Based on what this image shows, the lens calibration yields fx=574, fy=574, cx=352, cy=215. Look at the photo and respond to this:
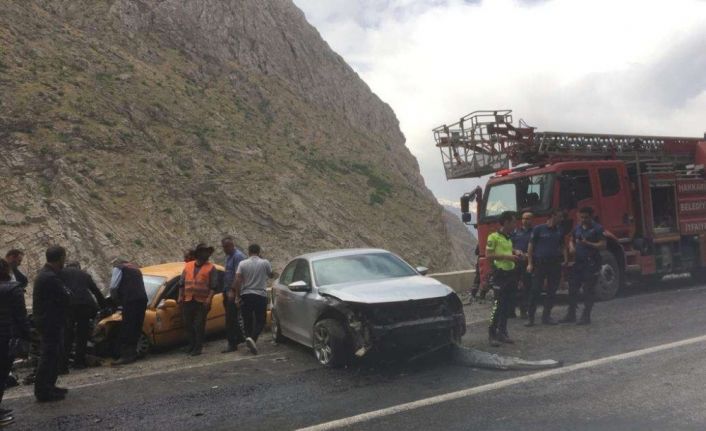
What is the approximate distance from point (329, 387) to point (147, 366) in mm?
3299

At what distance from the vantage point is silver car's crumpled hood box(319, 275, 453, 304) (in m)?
6.41

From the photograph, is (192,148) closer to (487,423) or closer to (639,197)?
(639,197)

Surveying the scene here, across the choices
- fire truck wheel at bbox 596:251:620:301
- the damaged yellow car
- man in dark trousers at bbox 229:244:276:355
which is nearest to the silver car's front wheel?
man in dark trousers at bbox 229:244:276:355

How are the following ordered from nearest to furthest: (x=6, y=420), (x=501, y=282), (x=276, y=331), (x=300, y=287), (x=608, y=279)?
(x=6, y=420) → (x=300, y=287) → (x=501, y=282) → (x=276, y=331) → (x=608, y=279)

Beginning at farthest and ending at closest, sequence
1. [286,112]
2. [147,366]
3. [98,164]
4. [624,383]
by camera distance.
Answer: [286,112] < [98,164] < [147,366] < [624,383]

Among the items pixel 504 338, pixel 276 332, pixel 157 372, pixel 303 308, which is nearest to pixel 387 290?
pixel 303 308

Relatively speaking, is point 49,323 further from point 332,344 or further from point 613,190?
point 613,190

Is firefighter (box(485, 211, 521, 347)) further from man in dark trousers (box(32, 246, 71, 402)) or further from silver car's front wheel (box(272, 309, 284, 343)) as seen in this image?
man in dark trousers (box(32, 246, 71, 402))

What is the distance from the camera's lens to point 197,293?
27.1ft

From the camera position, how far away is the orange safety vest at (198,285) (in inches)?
326

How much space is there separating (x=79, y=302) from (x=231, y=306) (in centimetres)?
209

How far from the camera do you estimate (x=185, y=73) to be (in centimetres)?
3506

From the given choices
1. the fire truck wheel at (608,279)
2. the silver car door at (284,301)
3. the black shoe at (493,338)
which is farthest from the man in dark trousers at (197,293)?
the fire truck wheel at (608,279)

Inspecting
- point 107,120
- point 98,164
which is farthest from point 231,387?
point 107,120
